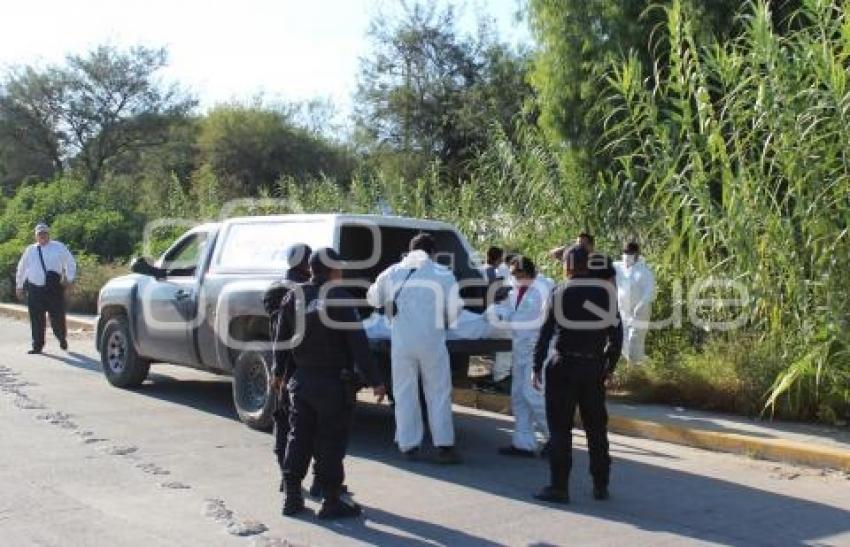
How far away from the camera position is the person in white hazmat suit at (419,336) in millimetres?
7949

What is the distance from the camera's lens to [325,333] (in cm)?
643

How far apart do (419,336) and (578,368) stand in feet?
4.92

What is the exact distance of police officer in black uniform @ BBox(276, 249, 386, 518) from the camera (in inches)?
252

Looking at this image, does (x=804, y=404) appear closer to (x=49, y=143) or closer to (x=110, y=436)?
(x=110, y=436)

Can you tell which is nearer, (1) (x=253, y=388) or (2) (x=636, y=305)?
(1) (x=253, y=388)

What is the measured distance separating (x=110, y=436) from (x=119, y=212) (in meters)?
20.8

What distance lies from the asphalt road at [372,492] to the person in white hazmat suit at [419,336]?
33 centimetres

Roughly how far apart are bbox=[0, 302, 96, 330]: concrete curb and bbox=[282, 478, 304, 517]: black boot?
39.8 feet

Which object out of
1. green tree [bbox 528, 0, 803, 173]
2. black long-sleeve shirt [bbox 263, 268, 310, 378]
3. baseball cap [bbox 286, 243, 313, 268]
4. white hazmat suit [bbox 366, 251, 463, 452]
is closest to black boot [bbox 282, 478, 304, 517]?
black long-sleeve shirt [bbox 263, 268, 310, 378]

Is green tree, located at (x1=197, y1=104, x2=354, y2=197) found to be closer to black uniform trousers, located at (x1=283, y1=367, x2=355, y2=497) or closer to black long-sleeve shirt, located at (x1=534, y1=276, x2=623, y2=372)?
black long-sleeve shirt, located at (x1=534, y1=276, x2=623, y2=372)

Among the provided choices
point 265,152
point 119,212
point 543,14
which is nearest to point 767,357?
point 543,14

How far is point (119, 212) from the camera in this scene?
28.5 m

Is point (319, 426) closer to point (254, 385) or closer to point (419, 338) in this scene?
point (419, 338)

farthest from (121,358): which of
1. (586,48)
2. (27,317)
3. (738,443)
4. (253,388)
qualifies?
(27,317)
